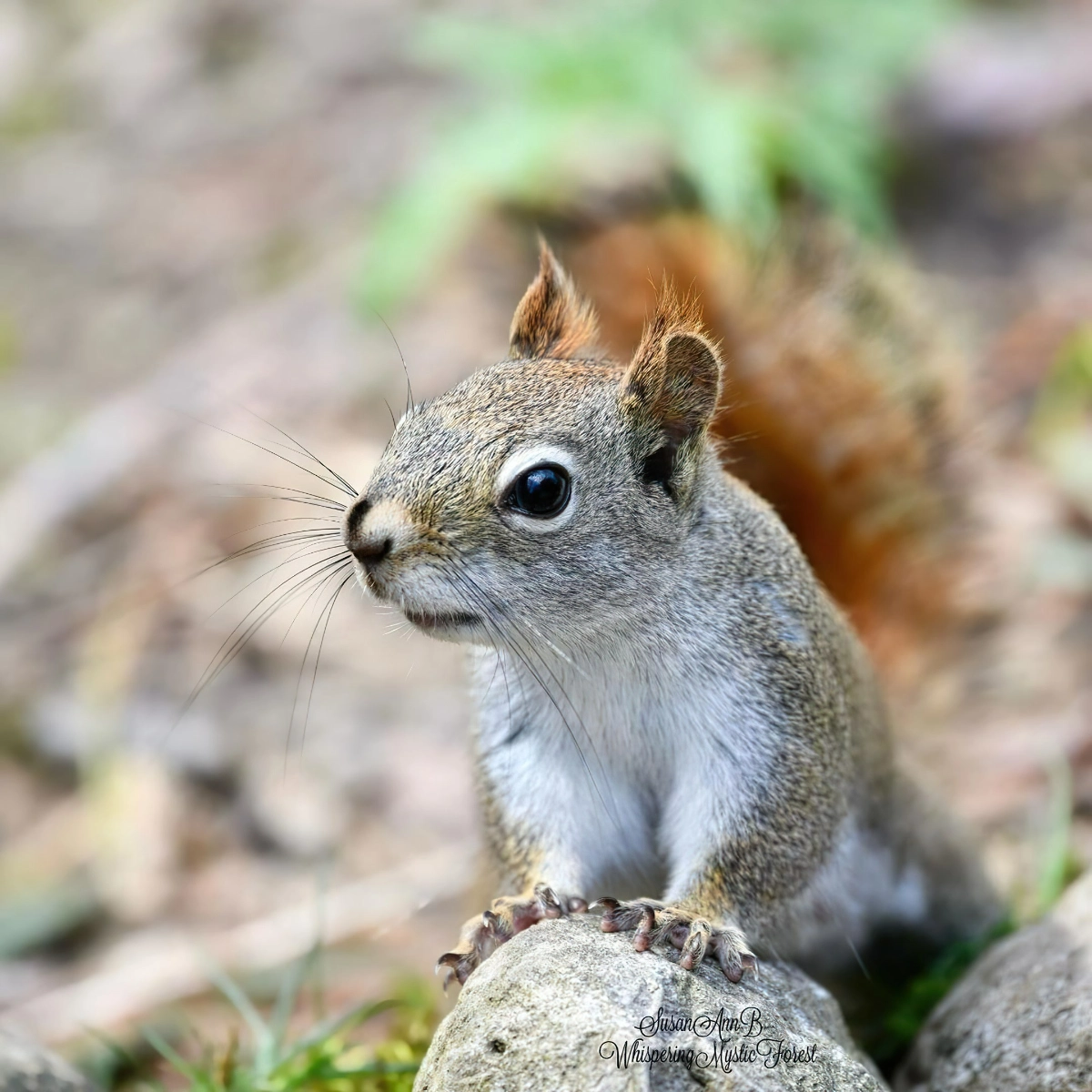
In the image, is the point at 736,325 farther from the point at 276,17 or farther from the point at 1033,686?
the point at 276,17

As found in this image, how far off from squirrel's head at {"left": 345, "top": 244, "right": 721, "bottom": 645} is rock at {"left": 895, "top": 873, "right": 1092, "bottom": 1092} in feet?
3.00

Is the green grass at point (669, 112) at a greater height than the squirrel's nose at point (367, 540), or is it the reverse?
the green grass at point (669, 112)

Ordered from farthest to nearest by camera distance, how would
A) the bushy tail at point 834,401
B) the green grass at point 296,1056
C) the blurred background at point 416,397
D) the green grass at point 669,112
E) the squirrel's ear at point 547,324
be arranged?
the green grass at point 669,112, the blurred background at point 416,397, the bushy tail at point 834,401, the squirrel's ear at point 547,324, the green grass at point 296,1056

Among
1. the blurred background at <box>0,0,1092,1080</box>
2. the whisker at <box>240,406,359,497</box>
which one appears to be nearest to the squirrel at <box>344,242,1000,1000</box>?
the whisker at <box>240,406,359,497</box>

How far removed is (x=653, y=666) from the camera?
92.3 inches

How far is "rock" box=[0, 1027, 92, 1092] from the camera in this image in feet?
7.73

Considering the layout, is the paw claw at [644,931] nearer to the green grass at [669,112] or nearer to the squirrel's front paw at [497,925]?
the squirrel's front paw at [497,925]

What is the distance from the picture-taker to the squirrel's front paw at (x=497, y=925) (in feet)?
7.23

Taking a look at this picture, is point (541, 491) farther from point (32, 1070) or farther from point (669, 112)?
point (669, 112)

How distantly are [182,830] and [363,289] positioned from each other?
2.03 metres

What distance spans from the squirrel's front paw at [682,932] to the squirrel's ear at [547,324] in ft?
3.59

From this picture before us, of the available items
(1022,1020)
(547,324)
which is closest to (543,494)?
(547,324)

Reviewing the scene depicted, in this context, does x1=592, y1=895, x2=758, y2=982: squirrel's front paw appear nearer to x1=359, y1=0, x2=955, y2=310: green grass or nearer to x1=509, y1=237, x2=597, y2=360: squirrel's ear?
x1=509, y1=237, x2=597, y2=360: squirrel's ear

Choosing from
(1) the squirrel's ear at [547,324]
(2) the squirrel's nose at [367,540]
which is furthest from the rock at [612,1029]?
(1) the squirrel's ear at [547,324]
